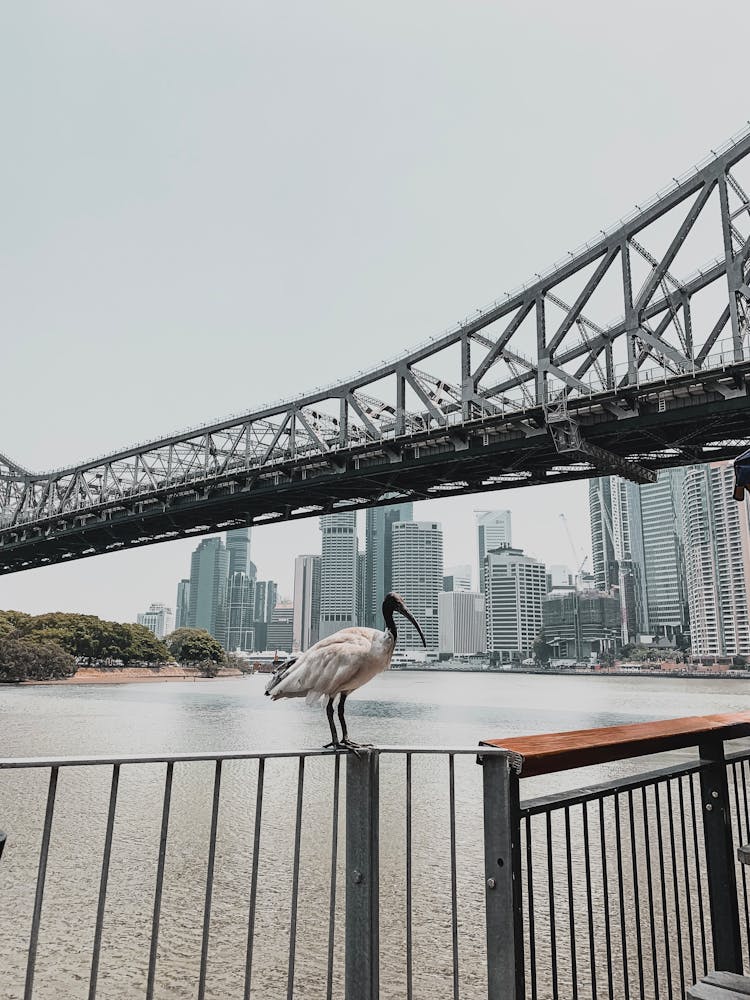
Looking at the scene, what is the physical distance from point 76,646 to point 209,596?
122688mm

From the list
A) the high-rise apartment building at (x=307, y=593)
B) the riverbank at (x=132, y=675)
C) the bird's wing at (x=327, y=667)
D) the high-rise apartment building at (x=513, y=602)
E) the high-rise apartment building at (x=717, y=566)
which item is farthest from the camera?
the high-rise apartment building at (x=513, y=602)

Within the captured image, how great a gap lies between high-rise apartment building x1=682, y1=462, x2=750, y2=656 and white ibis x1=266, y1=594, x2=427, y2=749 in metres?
111

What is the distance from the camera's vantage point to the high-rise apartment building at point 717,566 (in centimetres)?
11112

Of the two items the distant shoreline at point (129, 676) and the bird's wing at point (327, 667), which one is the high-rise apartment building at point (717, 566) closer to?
the distant shoreline at point (129, 676)

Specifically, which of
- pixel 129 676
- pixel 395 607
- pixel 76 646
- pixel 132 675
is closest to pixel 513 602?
pixel 132 675

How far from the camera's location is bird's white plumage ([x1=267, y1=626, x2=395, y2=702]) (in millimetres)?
3186

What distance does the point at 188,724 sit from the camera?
29.4m

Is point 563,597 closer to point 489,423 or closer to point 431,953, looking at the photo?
point 489,423

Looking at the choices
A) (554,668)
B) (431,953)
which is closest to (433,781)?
(431,953)

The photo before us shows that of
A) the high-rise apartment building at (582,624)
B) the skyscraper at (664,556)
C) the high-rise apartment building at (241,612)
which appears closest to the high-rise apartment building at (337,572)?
the high-rise apartment building at (241,612)

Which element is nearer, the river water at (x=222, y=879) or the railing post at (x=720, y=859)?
the railing post at (x=720, y=859)

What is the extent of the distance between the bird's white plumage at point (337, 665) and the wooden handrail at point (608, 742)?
30.4 inches

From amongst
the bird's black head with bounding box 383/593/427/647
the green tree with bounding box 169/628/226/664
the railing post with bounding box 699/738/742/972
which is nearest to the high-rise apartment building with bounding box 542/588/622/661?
the green tree with bounding box 169/628/226/664

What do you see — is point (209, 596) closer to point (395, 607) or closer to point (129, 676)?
point (129, 676)
